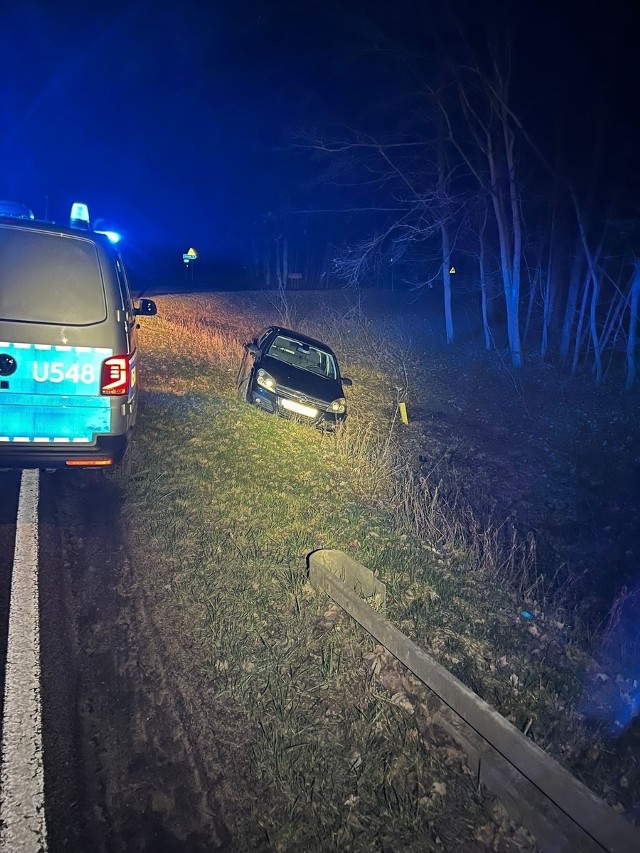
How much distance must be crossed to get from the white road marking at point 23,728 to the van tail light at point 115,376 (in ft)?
4.96

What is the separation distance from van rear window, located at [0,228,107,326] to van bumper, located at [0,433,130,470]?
1055mm

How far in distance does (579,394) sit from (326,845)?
14299 millimetres

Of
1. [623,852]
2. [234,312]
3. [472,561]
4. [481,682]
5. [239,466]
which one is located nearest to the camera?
[623,852]

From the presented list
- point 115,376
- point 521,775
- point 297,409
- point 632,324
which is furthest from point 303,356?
point 632,324

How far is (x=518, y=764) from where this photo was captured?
104 inches

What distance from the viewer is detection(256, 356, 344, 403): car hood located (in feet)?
30.8

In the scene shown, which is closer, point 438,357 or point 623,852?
point 623,852

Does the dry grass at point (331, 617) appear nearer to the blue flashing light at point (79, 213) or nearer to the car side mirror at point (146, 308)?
the car side mirror at point (146, 308)

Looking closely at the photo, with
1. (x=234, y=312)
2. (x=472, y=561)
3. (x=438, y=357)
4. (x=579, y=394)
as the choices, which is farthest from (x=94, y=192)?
(x=472, y=561)

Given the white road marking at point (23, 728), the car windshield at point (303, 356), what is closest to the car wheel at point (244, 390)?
the car windshield at point (303, 356)

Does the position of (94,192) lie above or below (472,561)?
above

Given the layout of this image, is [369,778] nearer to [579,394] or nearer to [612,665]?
[612,665]

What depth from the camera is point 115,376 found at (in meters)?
4.79

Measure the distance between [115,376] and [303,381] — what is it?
5116 mm
